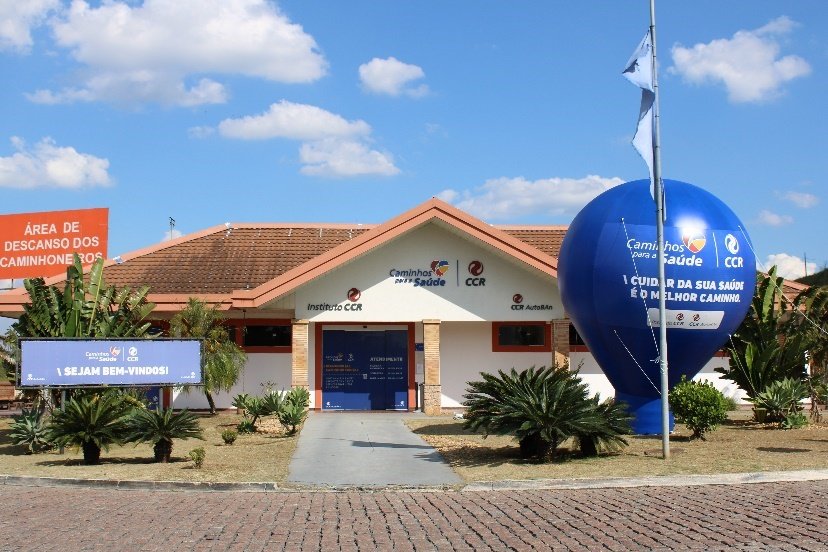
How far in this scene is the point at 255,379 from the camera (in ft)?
85.1

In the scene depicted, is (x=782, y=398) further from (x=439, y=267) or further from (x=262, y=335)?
(x=262, y=335)

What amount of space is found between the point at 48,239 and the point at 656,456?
3276 cm

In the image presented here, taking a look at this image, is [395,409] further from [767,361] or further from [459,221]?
Answer: [767,361]

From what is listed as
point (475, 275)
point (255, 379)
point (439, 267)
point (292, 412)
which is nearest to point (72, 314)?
point (292, 412)

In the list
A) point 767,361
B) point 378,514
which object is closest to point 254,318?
point 767,361

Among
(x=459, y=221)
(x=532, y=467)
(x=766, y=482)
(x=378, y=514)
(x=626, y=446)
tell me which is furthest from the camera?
(x=459, y=221)

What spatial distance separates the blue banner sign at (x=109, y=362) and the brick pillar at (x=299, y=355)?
7.19 metres

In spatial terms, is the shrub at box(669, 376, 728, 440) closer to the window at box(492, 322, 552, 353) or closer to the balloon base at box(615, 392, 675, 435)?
the balloon base at box(615, 392, 675, 435)

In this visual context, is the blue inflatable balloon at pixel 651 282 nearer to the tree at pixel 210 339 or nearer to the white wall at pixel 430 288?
the white wall at pixel 430 288

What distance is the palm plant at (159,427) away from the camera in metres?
15.0

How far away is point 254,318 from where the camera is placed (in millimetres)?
26094

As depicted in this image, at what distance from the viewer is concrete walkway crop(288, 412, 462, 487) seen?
13.3 m

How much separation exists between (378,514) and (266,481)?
2822 millimetres

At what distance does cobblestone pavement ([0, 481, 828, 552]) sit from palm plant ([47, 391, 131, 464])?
2.39 m
